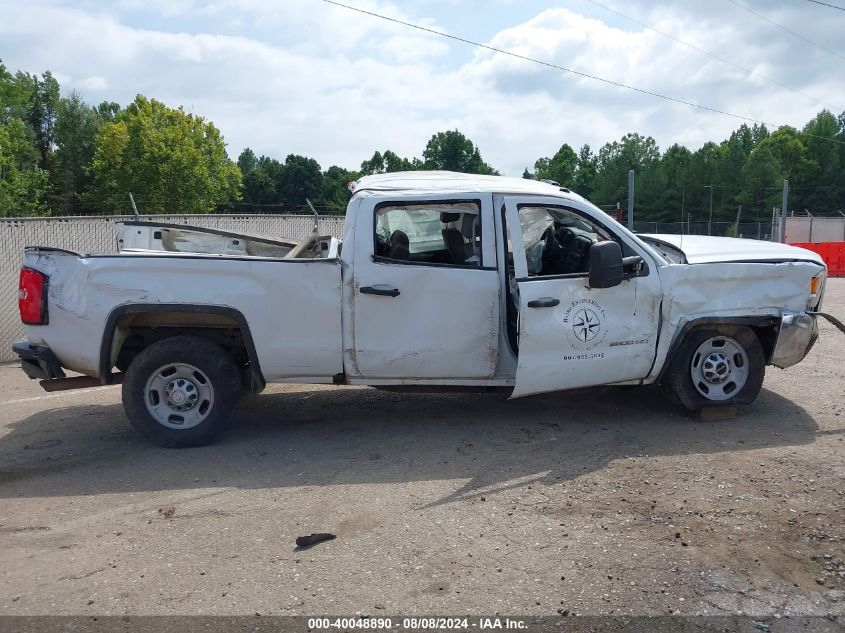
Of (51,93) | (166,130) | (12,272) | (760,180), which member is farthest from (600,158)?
(51,93)

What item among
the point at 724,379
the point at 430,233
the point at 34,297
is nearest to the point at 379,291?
the point at 430,233

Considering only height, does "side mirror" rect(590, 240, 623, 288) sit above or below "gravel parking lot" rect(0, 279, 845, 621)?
above

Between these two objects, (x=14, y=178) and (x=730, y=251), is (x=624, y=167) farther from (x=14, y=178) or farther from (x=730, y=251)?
(x=730, y=251)

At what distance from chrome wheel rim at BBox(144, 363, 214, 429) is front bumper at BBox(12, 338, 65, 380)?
765 millimetres

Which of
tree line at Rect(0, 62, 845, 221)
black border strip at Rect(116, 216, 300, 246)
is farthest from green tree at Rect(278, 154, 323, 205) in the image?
black border strip at Rect(116, 216, 300, 246)

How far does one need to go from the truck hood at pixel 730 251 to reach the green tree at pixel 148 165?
49.2 meters

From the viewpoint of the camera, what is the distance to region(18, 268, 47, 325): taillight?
5.78 m

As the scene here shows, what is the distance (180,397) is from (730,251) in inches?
185

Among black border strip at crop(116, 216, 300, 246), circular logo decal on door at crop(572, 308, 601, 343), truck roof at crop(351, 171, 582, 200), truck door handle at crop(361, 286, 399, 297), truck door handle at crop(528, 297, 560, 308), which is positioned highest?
truck roof at crop(351, 171, 582, 200)

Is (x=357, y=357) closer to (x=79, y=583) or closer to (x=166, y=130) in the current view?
(x=79, y=583)

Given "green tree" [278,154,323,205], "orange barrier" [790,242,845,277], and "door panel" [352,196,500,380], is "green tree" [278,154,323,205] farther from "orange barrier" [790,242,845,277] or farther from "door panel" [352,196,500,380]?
"door panel" [352,196,500,380]

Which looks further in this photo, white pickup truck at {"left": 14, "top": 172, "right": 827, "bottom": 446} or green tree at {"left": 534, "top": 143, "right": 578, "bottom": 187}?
green tree at {"left": 534, "top": 143, "right": 578, "bottom": 187}

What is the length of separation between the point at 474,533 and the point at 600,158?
161 ft

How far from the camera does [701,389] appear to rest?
6219 millimetres
